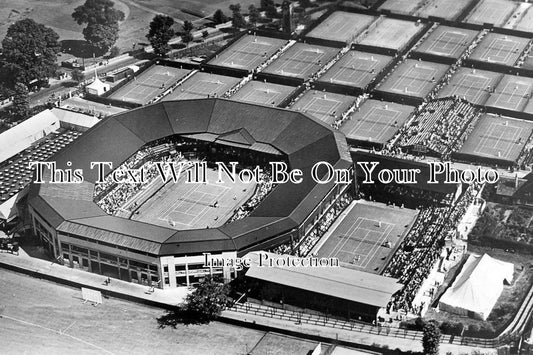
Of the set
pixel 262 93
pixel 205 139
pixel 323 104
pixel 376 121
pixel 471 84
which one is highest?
pixel 471 84

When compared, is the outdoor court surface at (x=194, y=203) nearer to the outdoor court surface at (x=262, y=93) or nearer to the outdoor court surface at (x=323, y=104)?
the outdoor court surface at (x=323, y=104)

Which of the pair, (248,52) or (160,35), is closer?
(248,52)

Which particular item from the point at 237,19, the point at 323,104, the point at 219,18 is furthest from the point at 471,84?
the point at 219,18

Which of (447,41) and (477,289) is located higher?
(447,41)

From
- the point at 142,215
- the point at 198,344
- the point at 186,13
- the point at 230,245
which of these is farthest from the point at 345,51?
the point at 198,344

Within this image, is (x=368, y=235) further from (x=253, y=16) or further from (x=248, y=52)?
(x=253, y=16)

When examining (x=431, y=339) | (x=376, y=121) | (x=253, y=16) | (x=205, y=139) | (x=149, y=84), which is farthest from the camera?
(x=253, y=16)

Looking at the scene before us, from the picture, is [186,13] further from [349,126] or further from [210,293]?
[210,293]

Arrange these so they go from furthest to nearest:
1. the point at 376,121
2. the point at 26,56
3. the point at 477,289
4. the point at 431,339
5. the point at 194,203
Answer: the point at 26,56 → the point at 376,121 → the point at 194,203 → the point at 477,289 → the point at 431,339
